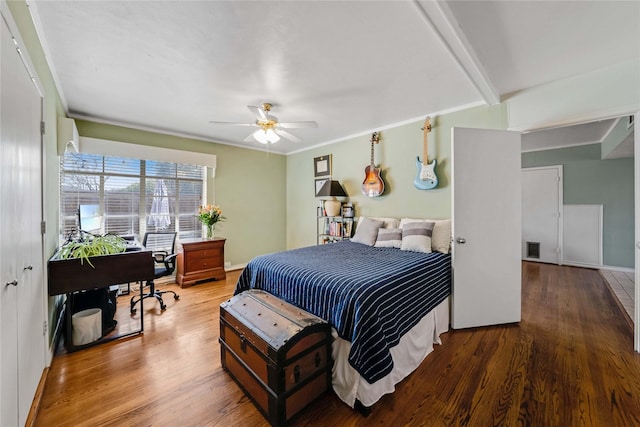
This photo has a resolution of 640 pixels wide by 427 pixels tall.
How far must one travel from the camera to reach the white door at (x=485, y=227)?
2566 millimetres

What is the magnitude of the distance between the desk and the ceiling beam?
299 centimetres

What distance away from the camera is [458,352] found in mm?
2160

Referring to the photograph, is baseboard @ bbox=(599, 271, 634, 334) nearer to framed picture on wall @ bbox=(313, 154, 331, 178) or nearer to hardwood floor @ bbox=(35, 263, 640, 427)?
hardwood floor @ bbox=(35, 263, 640, 427)

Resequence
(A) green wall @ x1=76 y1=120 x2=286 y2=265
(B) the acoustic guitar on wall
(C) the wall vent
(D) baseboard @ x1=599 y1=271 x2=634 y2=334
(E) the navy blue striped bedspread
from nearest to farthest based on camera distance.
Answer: (E) the navy blue striped bedspread → (D) baseboard @ x1=599 y1=271 x2=634 y2=334 → (B) the acoustic guitar on wall → (A) green wall @ x1=76 y1=120 x2=286 y2=265 → (C) the wall vent

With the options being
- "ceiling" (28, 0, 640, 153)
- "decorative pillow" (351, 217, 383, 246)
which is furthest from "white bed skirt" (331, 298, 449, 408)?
"ceiling" (28, 0, 640, 153)

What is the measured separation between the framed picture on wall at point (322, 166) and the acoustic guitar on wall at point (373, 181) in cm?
93

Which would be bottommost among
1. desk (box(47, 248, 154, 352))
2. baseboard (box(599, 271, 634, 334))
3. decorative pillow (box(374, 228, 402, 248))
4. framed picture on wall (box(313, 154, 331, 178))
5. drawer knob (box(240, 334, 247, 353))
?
baseboard (box(599, 271, 634, 334))

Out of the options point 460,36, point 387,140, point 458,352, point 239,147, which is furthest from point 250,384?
point 239,147

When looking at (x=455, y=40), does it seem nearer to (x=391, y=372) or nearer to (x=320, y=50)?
(x=320, y=50)

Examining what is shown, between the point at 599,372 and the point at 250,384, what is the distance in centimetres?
251

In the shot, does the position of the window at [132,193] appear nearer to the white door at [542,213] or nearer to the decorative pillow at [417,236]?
the decorative pillow at [417,236]

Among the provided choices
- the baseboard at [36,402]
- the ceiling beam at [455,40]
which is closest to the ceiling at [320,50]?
the ceiling beam at [455,40]

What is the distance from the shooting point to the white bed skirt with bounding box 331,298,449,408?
1.54m

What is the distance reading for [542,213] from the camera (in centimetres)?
532
